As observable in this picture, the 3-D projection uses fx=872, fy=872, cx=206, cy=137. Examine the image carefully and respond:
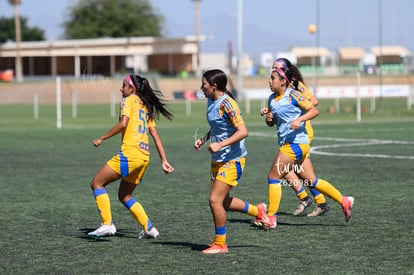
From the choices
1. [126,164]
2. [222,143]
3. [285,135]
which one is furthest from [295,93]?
[126,164]

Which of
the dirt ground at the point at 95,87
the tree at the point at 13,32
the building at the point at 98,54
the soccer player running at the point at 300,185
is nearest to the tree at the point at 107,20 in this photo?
the tree at the point at 13,32

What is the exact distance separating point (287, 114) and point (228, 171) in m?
1.86

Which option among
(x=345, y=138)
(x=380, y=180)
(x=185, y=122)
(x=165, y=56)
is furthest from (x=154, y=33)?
(x=380, y=180)

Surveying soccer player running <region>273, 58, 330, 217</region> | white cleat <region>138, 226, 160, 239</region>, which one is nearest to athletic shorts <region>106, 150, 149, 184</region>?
white cleat <region>138, 226, 160, 239</region>

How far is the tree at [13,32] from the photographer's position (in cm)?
13025

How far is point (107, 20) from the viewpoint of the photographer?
123062 mm

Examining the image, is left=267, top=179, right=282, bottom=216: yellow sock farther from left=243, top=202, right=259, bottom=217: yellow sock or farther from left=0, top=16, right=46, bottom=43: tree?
left=0, top=16, right=46, bottom=43: tree

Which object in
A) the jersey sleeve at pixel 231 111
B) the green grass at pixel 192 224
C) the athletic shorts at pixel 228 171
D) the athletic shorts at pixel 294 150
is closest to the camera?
the green grass at pixel 192 224

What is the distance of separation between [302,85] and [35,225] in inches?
150

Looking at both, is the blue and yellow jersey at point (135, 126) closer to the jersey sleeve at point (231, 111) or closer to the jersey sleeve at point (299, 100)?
the jersey sleeve at point (231, 111)

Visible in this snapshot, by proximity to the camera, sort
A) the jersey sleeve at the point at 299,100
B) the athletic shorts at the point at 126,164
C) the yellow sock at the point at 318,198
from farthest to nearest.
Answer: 1. the yellow sock at the point at 318,198
2. the jersey sleeve at the point at 299,100
3. the athletic shorts at the point at 126,164

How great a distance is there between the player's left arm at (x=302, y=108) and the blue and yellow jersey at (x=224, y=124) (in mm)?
1070

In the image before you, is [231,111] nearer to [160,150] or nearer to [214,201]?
[214,201]

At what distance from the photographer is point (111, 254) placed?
8.91 m
